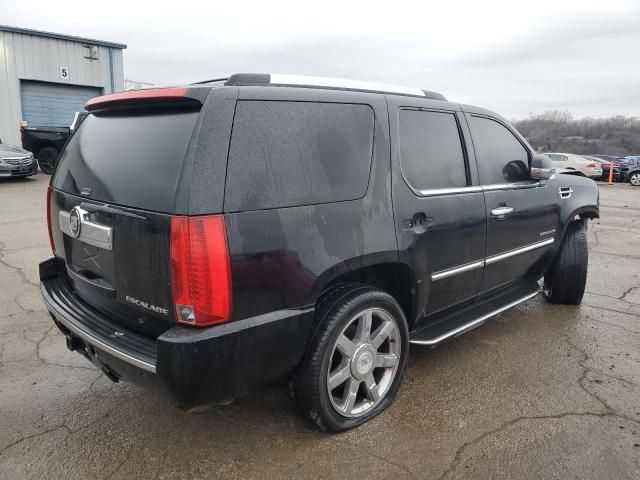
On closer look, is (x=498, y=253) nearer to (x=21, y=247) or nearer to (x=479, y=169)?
(x=479, y=169)

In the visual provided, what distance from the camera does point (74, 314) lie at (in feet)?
8.59

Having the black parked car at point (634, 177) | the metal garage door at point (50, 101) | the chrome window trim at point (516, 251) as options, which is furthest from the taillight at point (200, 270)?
the black parked car at point (634, 177)

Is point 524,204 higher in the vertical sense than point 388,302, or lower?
higher

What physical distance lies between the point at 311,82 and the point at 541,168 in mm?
2168

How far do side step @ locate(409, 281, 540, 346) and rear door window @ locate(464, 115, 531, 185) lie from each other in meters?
0.87

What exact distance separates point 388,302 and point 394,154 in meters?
0.82

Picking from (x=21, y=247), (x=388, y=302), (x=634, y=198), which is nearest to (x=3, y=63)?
(x=21, y=247)

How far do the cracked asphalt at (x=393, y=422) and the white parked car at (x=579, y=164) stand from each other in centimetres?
2233

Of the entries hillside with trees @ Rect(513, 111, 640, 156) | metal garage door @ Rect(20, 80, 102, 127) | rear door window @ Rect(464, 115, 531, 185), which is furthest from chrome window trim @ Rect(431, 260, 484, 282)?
hillside with trees @ Rect(513, 111, 640, 156)

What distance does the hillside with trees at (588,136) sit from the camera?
5154 cm

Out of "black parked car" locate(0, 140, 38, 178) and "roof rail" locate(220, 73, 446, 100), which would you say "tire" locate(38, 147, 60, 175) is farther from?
"roof rail" locate(220, 73, 446, 100)

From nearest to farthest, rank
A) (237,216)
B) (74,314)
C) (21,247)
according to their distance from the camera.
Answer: (237,216), (74,314), (21,247)

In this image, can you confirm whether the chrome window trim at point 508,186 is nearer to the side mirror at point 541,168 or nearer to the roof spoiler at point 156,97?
the side mirror at point 541,168

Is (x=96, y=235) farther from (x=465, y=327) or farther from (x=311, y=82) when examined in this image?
(x=465, y=327)
